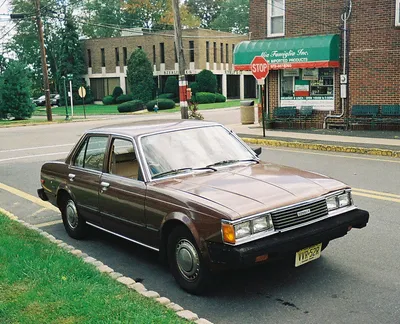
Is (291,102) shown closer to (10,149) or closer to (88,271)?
(10,149)

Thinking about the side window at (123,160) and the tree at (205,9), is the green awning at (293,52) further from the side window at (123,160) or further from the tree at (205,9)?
the tree at (205,9)

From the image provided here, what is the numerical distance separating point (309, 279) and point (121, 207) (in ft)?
7.30

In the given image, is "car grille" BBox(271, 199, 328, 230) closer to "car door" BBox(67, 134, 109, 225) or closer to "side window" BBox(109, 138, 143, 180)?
"side window" BBox(109, 138, 143, 180)

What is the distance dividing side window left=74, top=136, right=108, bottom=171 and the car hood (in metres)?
1.40

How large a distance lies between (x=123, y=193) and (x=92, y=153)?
1273 mm

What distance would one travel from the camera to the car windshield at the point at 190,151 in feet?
19.3

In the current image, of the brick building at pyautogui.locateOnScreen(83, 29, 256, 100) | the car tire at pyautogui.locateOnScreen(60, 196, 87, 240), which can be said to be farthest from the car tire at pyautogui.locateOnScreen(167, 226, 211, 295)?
the brick building at pyautogui.locateOnScreen(83, 29, 256, 100)

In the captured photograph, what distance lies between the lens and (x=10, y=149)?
19781mm

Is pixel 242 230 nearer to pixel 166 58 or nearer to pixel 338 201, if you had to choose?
pixel 338 201

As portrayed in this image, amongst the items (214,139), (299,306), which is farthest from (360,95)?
(299,306)

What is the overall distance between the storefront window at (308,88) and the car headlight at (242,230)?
16934 millimetres

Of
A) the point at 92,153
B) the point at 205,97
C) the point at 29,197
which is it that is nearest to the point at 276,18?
the point at 29,197

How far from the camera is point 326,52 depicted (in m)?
19.8

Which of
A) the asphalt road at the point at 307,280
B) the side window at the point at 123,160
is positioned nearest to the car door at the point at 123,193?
the side window at the point at 123,160
